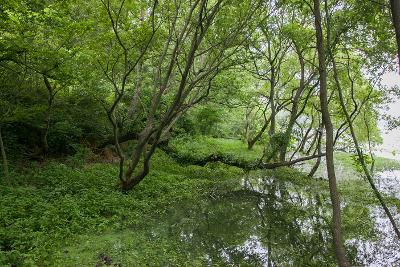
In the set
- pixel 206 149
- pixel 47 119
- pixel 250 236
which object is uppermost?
pixel 47 119

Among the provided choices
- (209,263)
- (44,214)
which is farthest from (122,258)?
(44,214)

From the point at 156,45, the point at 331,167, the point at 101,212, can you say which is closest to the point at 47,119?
the point at 156,45

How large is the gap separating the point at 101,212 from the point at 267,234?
5.26m

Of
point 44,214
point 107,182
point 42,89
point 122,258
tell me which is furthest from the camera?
point 42,89

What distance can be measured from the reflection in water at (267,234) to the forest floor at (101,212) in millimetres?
382

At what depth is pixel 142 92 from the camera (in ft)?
69.5

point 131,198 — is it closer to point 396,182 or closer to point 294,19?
point 294,19

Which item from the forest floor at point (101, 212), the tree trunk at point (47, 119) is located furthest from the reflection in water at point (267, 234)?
the tree trunk at point (47, 119)

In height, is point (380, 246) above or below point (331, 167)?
below

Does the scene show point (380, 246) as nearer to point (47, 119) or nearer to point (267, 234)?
point (267, 234)

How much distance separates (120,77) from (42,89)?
12.7ft

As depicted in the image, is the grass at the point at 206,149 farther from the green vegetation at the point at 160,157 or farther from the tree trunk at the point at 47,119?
the tree trunk at the point at 47,119

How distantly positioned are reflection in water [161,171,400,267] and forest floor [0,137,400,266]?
38 cm

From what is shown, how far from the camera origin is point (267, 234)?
11.2 meters
